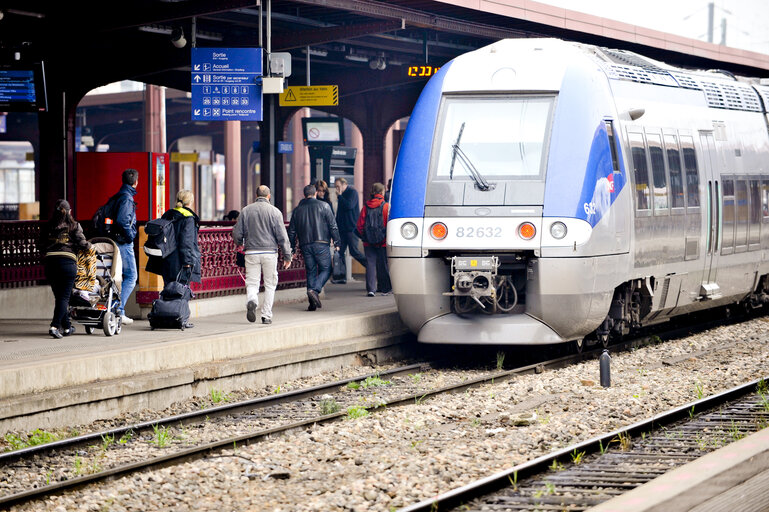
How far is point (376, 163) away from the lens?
85.4ft

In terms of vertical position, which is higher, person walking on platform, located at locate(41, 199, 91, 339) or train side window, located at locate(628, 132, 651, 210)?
train side window, located at locate(628, 132, 651, 210)

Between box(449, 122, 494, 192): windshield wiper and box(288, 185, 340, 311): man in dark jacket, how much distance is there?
133 inches

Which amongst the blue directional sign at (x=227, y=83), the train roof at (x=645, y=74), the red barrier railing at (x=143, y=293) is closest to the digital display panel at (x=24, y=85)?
the red barrier railing at (x=143, y=293)

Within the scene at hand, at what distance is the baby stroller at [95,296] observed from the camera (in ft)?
41.9

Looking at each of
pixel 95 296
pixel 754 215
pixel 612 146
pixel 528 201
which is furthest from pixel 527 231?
pixel 754 215

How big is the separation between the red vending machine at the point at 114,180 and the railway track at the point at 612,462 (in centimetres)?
989

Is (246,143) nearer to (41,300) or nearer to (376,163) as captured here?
(376,163)

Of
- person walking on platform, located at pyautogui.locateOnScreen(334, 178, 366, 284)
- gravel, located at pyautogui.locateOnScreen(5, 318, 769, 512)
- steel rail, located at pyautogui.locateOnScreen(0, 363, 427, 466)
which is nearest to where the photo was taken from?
gravel, located at pyautogui.locateOnScreen(5, 318, 769, 512)

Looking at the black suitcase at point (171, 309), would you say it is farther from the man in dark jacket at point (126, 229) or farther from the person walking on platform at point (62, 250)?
the person walking on platform at point (62, 250)

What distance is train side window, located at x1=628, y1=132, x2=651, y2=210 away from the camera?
1354cm

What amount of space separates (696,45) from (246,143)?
3602 cm

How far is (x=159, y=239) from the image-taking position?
43.9 ft

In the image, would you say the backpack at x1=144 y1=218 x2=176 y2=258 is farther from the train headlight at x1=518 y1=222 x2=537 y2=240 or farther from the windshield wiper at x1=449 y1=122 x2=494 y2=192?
the train headlight at x1=518 y1=222 x2=537 y2=240

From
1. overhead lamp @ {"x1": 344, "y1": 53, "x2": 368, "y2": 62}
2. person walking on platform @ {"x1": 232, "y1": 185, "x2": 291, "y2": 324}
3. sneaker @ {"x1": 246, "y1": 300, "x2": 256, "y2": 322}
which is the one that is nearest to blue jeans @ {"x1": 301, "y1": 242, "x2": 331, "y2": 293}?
person walking on platform @ {"x1": 232, "y1": 185, "x2": 291, "y2": 324}
